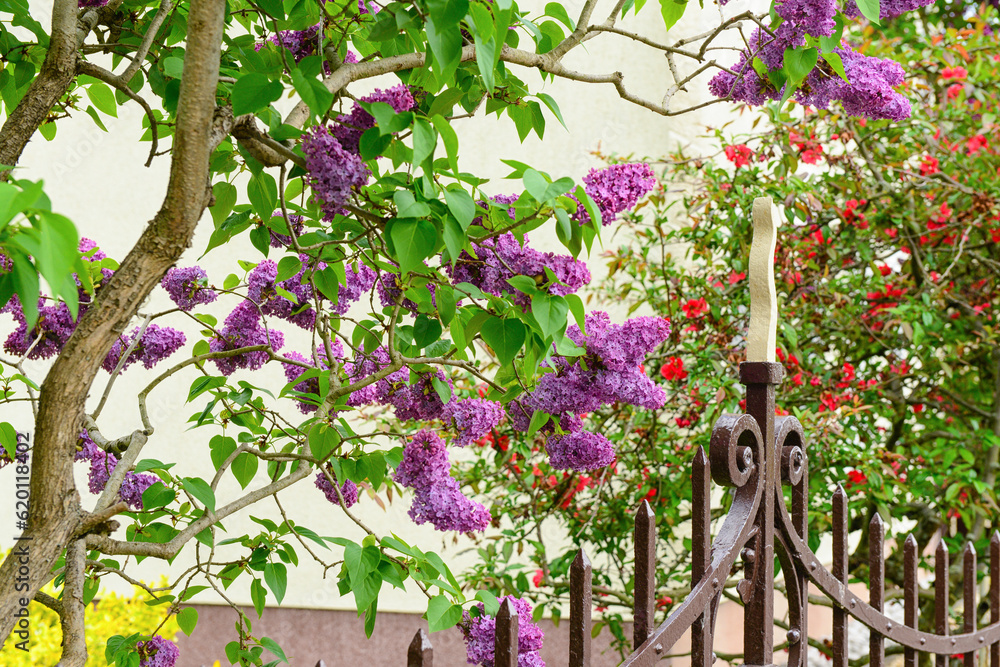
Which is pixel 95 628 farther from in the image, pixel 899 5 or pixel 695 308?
pixel 899 5

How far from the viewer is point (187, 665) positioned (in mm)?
3766

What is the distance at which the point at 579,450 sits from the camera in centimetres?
138

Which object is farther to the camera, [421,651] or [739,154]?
[739,154]

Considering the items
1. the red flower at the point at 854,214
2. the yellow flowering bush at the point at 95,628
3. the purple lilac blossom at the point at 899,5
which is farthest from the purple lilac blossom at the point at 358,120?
the red flower at the point at 854,214

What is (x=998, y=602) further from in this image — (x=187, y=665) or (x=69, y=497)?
(x=187, y=665)

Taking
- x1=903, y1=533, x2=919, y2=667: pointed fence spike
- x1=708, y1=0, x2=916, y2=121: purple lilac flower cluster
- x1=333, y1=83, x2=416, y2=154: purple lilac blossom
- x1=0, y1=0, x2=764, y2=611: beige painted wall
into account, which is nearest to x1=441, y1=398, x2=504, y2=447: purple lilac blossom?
x1=333, y1=83, x2=416, y2=154: purple lilac blossom

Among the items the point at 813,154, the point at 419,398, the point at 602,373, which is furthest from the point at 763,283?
the point at 813,154

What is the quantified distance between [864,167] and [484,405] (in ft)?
6.77

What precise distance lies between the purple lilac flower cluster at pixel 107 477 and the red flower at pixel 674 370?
62.5 inches

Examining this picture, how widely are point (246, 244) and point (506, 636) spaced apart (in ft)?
10.5

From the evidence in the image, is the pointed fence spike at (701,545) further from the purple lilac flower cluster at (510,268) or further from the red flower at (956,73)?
the red flower at (956,73)

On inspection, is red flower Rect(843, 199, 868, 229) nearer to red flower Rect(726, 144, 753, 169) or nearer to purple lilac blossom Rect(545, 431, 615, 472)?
red flower Rect(726, 144, 753, 169)

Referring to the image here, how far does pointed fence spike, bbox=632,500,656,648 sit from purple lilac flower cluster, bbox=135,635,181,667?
2.41 ft

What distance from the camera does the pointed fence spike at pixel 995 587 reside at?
1936 mm
